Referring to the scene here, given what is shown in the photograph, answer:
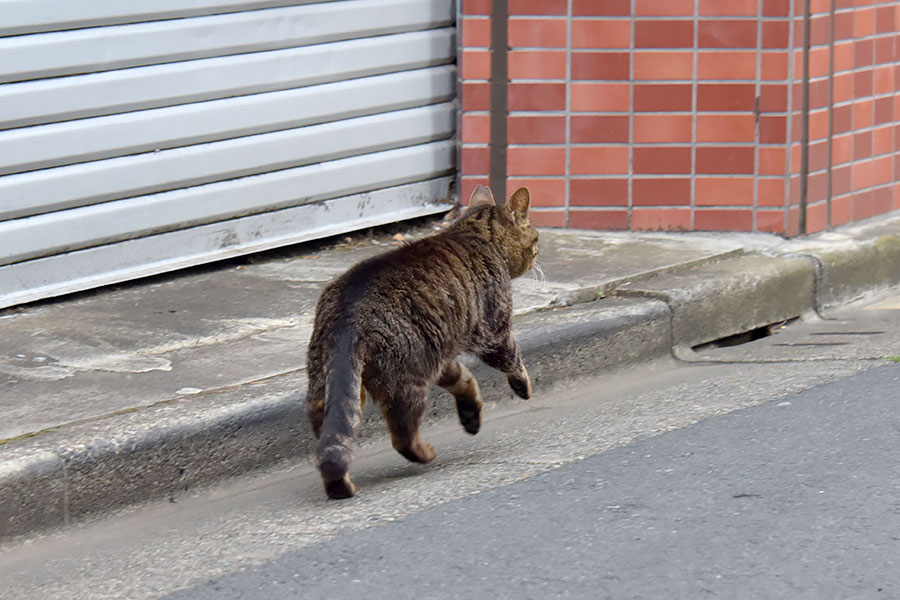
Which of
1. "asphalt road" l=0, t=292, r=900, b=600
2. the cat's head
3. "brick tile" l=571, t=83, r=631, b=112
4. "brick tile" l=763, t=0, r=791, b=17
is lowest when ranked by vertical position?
"asphalt road" l=0, t=292, r=900, b=600

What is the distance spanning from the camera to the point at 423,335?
13.6 feet

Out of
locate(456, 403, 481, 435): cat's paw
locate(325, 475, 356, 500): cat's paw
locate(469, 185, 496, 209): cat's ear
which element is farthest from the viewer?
locate(469, 185, 496, 209): cat's ear

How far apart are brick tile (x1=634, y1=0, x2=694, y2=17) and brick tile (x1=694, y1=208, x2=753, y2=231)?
0.91 metres

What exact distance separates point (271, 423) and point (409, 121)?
268cm

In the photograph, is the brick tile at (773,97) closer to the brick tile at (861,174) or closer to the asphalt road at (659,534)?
the brick tile at (861,174)

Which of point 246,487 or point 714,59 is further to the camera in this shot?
point 714,59

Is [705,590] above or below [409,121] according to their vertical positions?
below

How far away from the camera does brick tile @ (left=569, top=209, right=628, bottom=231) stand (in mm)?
6777

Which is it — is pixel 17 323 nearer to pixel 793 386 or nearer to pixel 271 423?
pixel 271 423

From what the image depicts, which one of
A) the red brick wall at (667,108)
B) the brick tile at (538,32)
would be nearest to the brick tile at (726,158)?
the red brick wall at (667,108)

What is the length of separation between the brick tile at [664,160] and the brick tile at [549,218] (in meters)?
0.43

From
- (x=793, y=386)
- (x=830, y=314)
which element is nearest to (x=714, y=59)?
(x=830, y=314)

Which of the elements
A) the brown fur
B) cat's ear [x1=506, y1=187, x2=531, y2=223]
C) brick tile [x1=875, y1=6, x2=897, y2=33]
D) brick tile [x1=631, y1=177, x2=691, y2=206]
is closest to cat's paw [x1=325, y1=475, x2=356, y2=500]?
the brown fur

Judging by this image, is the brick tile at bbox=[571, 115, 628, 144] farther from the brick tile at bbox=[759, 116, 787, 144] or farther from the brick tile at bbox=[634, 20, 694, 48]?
the brick tile at bbox=[759, 116, 787, 144]
